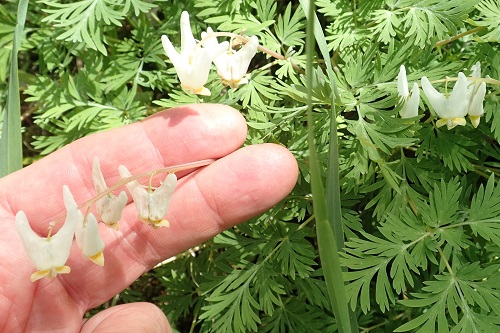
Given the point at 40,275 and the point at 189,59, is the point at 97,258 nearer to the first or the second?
the point at 40,275

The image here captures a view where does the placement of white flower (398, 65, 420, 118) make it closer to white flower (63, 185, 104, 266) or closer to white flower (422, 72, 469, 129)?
white flower (422, 72, 469, 129)

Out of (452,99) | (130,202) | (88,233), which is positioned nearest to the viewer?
(88,233)

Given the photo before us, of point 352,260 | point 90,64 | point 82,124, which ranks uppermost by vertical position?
point 90,64

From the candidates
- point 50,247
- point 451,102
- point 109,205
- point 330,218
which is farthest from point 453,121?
point 50,247

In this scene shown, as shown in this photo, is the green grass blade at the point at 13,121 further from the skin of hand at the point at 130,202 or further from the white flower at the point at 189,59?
the white flower at the point at 189,59

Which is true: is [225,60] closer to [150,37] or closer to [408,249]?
[150,37]

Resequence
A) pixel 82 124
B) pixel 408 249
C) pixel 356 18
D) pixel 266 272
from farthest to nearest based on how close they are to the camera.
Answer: pixel 82 124
pixel 356 18
pixel 266 272
pixel 408 249

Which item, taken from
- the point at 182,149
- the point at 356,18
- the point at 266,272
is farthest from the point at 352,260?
the point at 356,18

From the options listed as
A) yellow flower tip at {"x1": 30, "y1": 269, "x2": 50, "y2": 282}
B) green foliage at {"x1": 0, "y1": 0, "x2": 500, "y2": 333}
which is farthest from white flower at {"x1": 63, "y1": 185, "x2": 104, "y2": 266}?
Answer: green foliage at {"x1": 0, "y1": 0, "x2": 500, "y2": 333}

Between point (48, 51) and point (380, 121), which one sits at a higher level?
point (48, 51)
